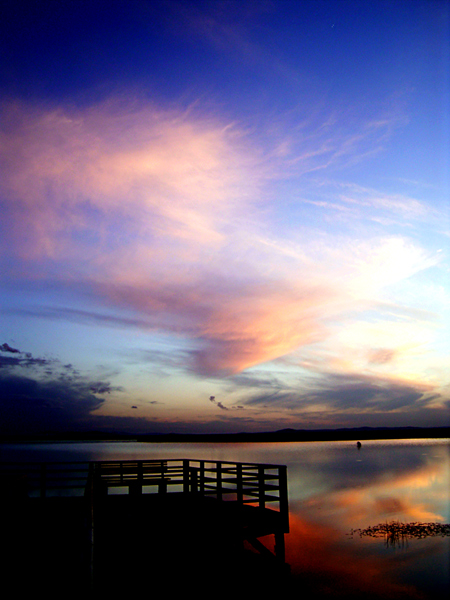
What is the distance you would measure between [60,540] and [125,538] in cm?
228

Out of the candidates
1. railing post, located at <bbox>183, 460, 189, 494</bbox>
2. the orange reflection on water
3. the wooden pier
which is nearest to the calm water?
the orange reflection on water

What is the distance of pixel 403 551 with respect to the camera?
19312mm

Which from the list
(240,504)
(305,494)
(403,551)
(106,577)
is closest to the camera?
(106,577)

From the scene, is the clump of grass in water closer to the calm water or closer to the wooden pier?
the calm water

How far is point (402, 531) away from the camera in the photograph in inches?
917

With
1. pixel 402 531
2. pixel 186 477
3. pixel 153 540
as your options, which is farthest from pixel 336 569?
pixel 153 540

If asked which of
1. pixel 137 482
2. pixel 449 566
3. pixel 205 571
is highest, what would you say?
pixel 137 482

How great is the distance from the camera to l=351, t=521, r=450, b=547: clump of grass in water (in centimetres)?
2172

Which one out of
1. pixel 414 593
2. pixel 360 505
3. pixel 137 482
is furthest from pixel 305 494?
pixel 137 482

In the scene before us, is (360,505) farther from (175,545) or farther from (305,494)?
(175,545)

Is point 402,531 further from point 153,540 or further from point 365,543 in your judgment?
point 153,540

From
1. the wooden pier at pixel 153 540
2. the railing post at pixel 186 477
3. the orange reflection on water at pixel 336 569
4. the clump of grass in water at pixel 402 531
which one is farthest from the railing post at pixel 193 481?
the clump of grass in water at pixel 402 531

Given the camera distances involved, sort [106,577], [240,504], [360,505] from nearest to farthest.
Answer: [106,577]
[240,504]
[360,505]

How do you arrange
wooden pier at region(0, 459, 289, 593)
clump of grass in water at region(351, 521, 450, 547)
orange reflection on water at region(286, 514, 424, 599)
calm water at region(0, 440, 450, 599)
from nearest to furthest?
wooden pier at region(0, 459, 289, 593) < orange reflection on water at region(286, 514, 424, 599) < calm water at region(0, 440, 450, 599) < clump of grass in water at region(351, 521, 450, 547)
